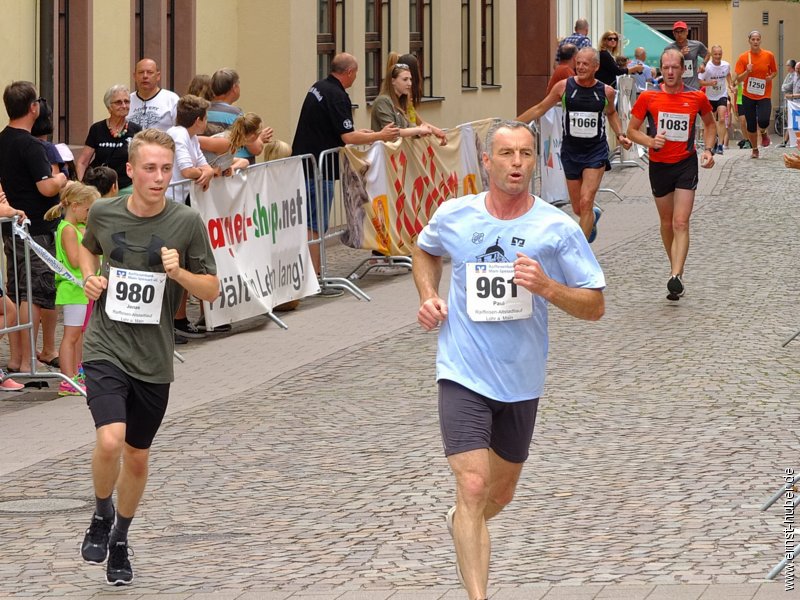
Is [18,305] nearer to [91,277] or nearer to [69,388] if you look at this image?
[69,388]

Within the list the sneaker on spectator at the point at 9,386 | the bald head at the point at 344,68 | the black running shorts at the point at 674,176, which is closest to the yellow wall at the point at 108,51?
the bald head at the point at 344,68

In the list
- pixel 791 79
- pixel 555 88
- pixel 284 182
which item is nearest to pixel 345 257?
pixel 555 88

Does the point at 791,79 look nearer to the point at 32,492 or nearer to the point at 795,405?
the point at 795,405

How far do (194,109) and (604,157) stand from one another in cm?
543

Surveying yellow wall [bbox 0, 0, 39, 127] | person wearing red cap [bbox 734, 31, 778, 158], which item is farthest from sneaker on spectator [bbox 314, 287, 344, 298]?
person wearing red cap [bbox 734, 31, 778, 158]

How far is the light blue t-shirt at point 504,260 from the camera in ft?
21.0

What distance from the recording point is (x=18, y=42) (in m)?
15.7

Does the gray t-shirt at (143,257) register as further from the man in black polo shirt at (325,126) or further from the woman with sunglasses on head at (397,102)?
the woman with sunglasses on head at (397,102)

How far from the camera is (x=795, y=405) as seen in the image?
10.7 m

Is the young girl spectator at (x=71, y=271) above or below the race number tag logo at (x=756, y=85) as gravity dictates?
below

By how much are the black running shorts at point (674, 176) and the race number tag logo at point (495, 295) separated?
9.03 metres

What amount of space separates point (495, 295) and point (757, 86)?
2902 centimetres

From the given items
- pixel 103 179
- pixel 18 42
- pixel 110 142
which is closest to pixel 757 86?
pixel 18 42

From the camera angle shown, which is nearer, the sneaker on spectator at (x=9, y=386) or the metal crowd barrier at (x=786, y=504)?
the metal crowd barrier at (x=786, y=504)
